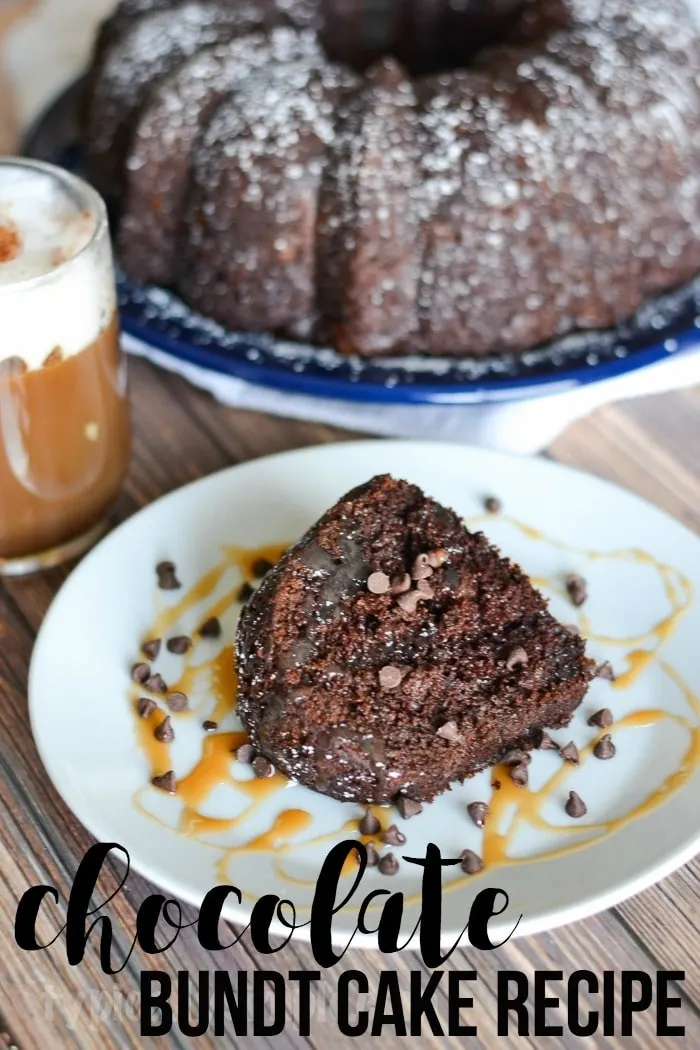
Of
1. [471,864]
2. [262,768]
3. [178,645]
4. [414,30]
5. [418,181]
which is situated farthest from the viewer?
[414,30]

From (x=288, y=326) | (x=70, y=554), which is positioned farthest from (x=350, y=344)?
(x=70, y=554)

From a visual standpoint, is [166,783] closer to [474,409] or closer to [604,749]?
[604,749]

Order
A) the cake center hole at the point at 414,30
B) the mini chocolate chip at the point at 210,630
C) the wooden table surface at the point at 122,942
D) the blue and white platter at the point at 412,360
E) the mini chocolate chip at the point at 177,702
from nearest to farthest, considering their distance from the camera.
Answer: the wooden table surface at the point at 122,942 < the mini chocolate chip at the point at 177,702 < the mini chocolate chip at the point at 210,630 < the blue and white platter at the point at 412,360 < the cake center hole at the point at 414,30

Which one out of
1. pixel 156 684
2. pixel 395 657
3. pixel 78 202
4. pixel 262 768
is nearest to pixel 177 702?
pixel 156 684

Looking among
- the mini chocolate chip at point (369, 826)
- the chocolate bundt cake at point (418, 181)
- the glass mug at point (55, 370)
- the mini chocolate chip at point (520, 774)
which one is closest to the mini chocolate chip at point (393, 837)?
the mini chocolate chip at point (369, 826)

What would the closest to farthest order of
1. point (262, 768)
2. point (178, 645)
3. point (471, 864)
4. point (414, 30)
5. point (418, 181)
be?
1. point (471, 864)
2. point (262, 768)
3. point (178, 645)
4. point (418, 181)
5. point (414, 30)

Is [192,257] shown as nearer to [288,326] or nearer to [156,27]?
[288,326]

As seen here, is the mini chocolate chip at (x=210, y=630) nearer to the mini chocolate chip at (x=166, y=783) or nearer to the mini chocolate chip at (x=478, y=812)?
the mini chocolate chip at (x=166, y=783)

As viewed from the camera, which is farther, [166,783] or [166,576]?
[166,576]
